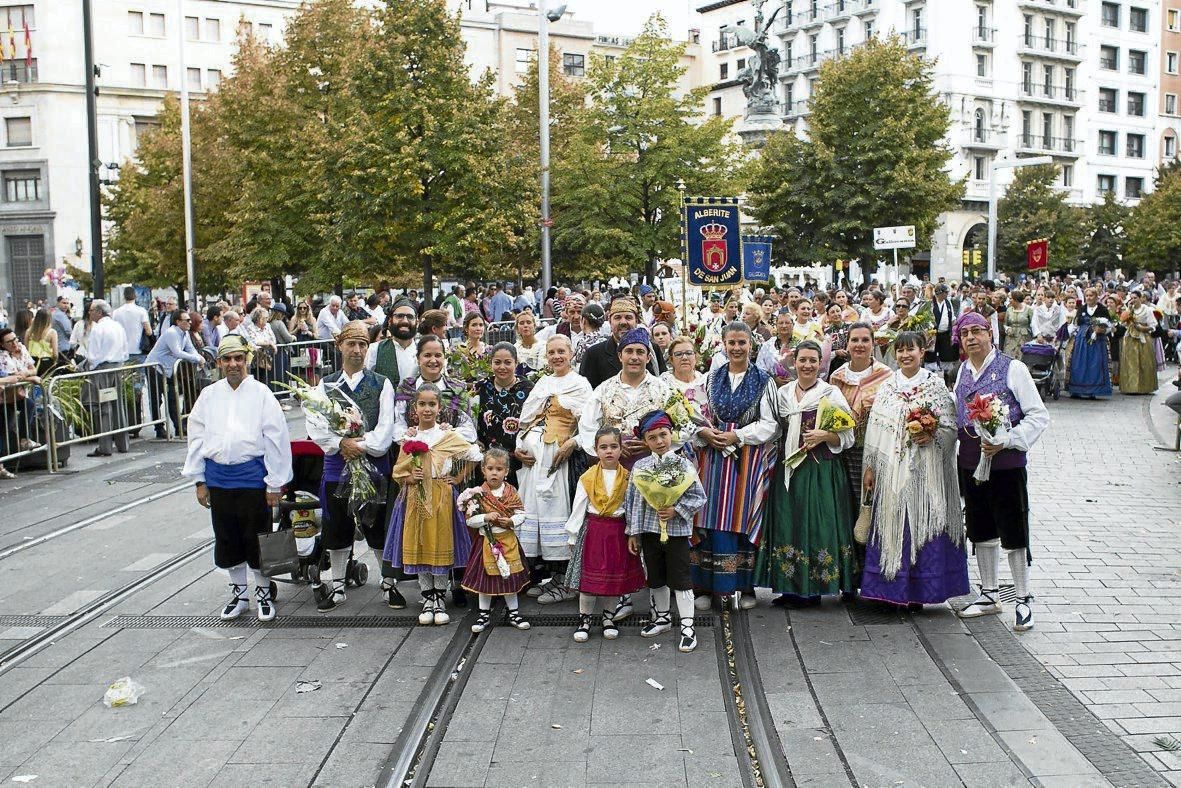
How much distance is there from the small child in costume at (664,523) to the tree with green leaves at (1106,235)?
60958mm

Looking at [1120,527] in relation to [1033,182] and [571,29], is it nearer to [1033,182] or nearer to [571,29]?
[1033,182]

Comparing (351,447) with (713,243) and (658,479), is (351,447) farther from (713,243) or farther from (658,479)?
(713,243)

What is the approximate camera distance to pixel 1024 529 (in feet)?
25.3

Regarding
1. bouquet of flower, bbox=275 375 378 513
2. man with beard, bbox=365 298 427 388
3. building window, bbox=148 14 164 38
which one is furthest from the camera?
building window, bbox=148 14 164 38

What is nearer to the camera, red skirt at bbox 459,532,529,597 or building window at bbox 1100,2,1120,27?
red skirt at bbox 459,532,529,597

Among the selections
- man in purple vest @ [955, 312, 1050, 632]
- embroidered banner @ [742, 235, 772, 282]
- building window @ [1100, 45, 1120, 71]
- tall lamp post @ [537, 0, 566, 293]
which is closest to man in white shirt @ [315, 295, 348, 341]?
embroidered banner @ [742, 235, 772, 282]

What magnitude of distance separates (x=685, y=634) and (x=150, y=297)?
49.0 metres

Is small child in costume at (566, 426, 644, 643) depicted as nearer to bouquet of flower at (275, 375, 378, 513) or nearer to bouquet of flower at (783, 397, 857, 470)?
bouquet of flower at (783, 397, 857, 470)

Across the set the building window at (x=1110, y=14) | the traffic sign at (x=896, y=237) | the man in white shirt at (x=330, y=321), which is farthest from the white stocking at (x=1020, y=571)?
the building window at (x=1110, y=14)

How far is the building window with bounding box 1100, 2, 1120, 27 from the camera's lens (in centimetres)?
7231

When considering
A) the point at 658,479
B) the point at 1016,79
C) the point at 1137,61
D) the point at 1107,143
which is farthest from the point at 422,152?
the point at 1137,61

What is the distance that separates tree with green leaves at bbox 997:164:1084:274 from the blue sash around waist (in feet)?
184

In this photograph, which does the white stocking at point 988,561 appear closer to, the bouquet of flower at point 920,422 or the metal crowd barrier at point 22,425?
the bouquet of flower at point 920,422

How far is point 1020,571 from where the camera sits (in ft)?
25.2
